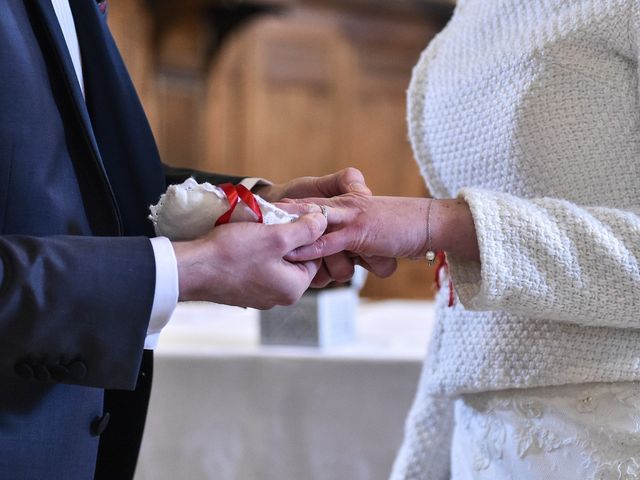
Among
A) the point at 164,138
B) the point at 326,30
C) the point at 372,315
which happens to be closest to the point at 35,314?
the point at 372,315

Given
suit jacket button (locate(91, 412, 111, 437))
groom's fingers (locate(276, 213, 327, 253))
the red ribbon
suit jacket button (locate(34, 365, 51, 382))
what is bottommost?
suit jacket button (locate(91, 412, 111, 437))

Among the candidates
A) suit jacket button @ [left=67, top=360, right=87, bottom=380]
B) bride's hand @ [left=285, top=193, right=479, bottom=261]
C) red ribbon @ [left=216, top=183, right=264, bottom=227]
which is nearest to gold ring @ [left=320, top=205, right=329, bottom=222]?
bride's hand @ [left=285, top=193, right=479, bottom=261]

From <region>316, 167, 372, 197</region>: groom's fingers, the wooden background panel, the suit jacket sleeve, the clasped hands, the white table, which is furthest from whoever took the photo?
the wooden background panel

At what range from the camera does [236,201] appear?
0.98 meters

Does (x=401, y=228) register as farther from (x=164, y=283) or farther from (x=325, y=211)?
(x=164, y=283)

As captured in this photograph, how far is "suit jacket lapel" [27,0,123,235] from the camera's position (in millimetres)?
950

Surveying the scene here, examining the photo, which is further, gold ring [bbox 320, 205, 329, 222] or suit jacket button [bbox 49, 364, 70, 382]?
gold ring [bbox 320, 205, 329, 222]

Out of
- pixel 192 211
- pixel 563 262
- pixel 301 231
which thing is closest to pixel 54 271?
pixel 192 211

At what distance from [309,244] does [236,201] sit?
0.11m

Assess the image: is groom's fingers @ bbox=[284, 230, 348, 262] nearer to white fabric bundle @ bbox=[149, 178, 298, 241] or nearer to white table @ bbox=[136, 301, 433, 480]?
white fabric bundle @ bbox=[149, 178, 298, 241]

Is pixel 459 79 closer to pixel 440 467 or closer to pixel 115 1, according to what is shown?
pixel 440 467

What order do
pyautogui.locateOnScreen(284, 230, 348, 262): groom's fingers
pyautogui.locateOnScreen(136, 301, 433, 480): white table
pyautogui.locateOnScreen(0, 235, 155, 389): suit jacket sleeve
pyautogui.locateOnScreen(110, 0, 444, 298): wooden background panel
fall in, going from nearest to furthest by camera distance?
pyautogui.locateOnScreen(0, 235, 155, 389): suit jacket sleeve < pyautogui.locateOnScreen(284, 230, 348, 262): groom's fingers < pyautogui.locateOnScreen(136, 301, 433, 480): white table < pyautogui.locateOnScreen(110, 0, 444, 298): wooden background panel

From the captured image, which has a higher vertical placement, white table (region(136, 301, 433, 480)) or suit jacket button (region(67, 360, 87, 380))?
suit jacket button (region(67, 360, 87, 380))

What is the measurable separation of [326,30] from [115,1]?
5.79 ft
